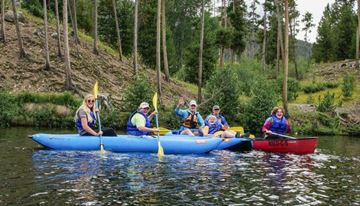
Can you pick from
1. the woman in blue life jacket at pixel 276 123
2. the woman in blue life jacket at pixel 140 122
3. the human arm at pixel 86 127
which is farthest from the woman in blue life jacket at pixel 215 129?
the human arm at pixel 86 127

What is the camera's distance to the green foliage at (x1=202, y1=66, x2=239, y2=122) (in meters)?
28.4

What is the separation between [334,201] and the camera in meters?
9.93

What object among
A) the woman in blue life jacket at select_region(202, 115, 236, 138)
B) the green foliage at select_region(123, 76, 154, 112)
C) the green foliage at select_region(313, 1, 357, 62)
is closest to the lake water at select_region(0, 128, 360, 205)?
the woman in blue life jacket at select_region(202, 115, 236, 138)

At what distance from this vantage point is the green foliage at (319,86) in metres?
39.8

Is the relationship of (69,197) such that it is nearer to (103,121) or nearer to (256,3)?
(103,121)

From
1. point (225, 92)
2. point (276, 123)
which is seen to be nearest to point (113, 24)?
point (225, 92)

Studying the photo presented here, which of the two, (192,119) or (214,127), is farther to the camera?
(192,119)

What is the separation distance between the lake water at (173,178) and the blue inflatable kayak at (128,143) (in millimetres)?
383

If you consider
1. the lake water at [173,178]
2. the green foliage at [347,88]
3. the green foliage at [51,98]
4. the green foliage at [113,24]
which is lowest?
the lake water at [173,178]

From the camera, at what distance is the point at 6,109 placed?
26.2 meters

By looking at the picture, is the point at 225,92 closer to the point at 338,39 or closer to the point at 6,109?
the point at 6,109

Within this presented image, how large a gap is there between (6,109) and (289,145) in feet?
52.0

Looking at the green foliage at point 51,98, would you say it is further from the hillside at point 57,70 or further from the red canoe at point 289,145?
the red canoe at point 289,145

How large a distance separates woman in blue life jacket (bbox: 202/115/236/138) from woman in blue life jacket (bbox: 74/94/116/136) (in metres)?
4.14
